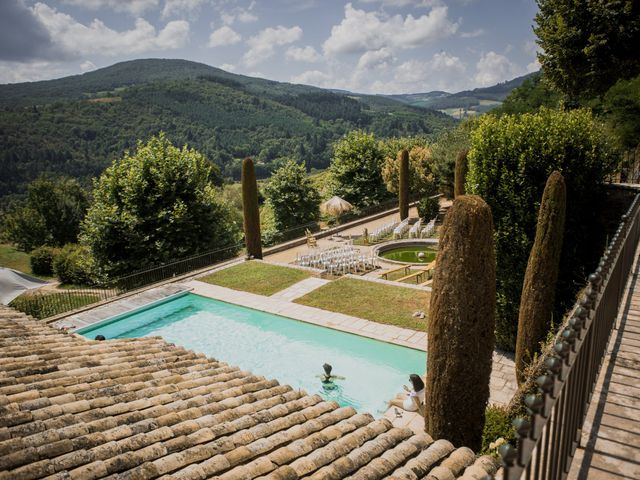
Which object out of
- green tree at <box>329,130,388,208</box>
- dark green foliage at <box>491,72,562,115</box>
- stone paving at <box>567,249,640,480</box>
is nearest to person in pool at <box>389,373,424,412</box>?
stone paving at <box>567,249,640,480</box>

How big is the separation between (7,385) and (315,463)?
4.27m

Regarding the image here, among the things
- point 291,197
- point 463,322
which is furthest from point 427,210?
point 463,322

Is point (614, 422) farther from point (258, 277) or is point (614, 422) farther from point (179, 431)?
point (258, 277)

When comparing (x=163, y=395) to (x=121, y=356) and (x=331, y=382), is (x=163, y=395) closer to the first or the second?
(x=121, y=356)

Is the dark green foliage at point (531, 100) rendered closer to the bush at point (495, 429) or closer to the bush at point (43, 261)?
the bush at point (495, 429)

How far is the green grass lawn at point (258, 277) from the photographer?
62.4 ft

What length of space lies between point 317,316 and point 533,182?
343 inches

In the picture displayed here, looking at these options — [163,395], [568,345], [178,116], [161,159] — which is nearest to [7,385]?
[163,395]

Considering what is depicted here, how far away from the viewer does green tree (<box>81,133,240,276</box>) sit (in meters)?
21.4

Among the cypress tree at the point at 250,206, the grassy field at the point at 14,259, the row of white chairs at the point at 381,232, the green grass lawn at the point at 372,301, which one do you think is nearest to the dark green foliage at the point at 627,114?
the green grass lawn at the point at 372,301

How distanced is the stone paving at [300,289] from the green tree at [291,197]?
12129 mm

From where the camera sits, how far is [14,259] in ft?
160

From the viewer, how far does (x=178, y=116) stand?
160125mm

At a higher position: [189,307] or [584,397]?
[584,397]
